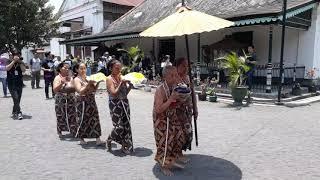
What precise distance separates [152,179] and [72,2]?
104 ft

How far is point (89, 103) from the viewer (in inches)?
277

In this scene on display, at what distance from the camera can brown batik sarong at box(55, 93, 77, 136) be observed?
790 centimetres

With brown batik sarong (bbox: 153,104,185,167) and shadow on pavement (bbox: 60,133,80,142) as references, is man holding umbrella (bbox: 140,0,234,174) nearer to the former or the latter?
brown batik sarong (bbox: 153,104,185,167)

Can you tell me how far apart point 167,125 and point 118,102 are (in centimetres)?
120

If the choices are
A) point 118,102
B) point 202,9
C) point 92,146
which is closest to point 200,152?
point 118,102

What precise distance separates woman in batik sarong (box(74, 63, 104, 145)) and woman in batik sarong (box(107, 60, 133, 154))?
757mm

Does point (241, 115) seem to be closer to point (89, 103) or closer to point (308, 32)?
point (89, 103)

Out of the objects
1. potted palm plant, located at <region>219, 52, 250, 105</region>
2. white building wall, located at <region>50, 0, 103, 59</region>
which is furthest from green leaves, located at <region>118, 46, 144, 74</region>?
white building wall, located at <region>50, 0, 103, 59</region>

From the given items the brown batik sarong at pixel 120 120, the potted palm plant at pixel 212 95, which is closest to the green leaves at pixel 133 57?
the potted palm plant at pixel 212 95

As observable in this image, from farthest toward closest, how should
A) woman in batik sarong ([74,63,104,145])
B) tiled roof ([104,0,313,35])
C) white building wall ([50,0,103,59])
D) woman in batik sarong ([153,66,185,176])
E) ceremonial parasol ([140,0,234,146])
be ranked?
white building wall ([50,0,103,59])
tiled roof ([104,0,313,35])
woman in batik sarong ([74,63,104,145])
ceremonial parasol ([140,0,234,146])
woman in batik sarong ([153,66,185,176])

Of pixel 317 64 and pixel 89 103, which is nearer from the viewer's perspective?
pixel 89 103

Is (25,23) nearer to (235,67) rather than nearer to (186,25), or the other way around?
(235,67)

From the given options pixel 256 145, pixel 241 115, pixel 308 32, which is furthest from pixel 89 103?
pixel 308 32

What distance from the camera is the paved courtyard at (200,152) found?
5516 millimetres
